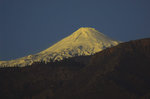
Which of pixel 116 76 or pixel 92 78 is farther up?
pixel 92 78

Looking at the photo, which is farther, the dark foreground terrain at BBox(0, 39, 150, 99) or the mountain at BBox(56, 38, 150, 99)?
the dark foreground terrain at BBox(0, 39, 150, 99)

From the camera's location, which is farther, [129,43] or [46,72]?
[46,72]

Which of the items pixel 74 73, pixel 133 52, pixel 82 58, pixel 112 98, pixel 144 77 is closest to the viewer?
pixel 112 98

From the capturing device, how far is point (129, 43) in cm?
6175

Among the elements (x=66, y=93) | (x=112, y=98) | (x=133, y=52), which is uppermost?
(x=133, y=52)

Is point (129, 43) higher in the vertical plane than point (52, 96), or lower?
higher

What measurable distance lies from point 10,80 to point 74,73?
41.9 feet

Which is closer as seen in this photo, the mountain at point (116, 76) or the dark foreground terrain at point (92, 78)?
the mountain at point (116, 76)

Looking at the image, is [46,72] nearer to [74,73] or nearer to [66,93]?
[74,73]

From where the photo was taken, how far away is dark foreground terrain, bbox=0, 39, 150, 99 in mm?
50688

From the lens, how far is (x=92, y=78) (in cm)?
5544

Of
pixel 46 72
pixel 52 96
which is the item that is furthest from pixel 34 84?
pixel 52 96

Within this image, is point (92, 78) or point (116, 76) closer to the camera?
point (116, 76)

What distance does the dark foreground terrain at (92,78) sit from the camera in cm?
5069
